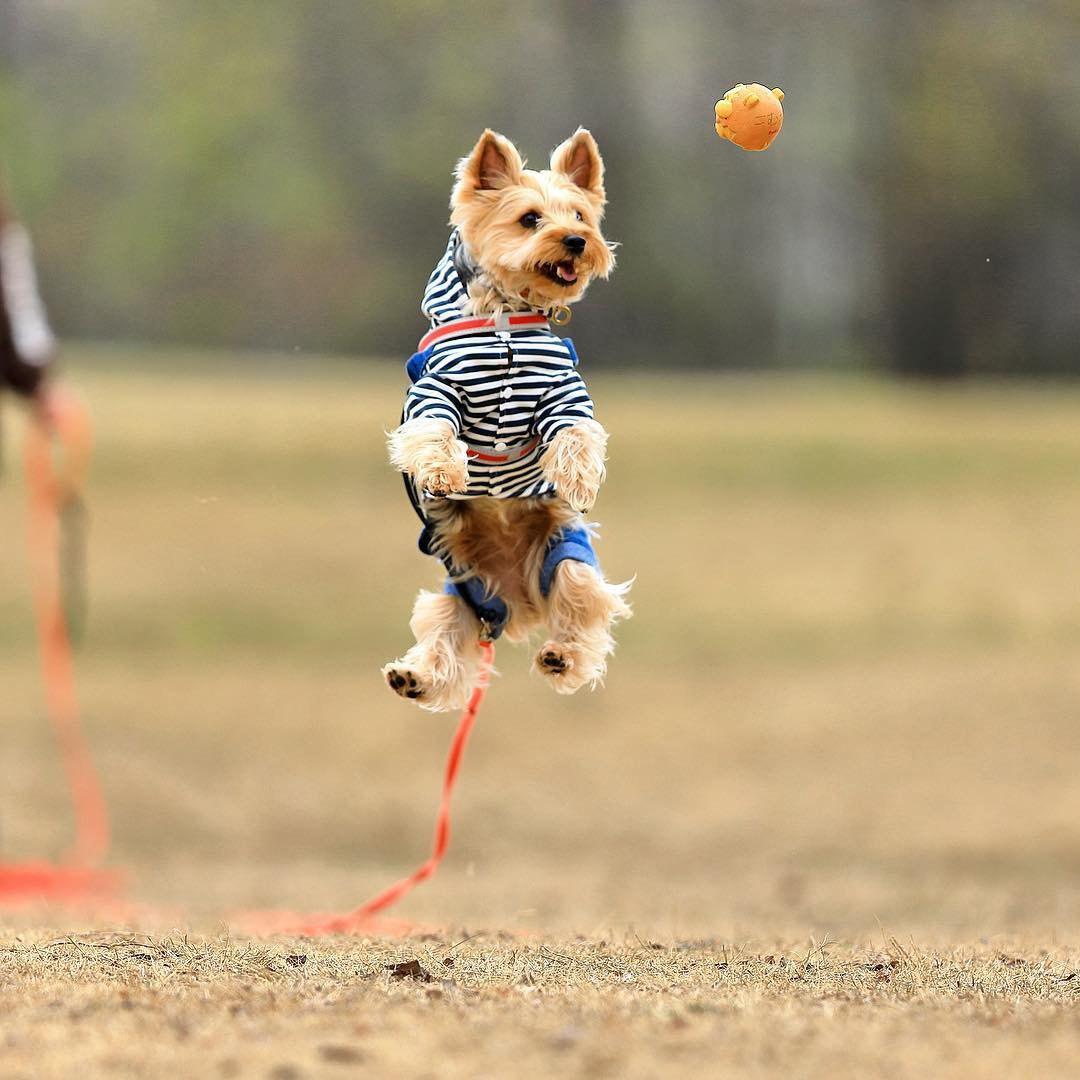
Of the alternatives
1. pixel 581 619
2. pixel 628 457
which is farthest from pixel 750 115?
pixel 628 457

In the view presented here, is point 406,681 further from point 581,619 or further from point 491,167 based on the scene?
point 491,167

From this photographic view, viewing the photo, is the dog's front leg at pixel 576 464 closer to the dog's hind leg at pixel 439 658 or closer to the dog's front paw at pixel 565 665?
the dog's front paw at pixel 565 665

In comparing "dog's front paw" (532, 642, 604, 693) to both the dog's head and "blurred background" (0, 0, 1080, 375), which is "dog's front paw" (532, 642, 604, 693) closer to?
the dog's head

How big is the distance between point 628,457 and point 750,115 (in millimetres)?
21529

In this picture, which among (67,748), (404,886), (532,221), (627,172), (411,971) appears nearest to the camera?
(532,221)

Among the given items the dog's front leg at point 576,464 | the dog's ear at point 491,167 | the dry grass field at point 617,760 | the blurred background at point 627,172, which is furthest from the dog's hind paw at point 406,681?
the blurred background at point 627,172

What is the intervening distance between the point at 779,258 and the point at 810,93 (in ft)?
12.3

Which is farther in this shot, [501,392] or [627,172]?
[627,172]

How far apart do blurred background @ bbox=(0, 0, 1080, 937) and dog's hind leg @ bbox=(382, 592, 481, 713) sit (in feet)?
12.0

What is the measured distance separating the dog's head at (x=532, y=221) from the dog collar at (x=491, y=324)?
0.19ft

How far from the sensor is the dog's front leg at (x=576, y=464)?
6184mm

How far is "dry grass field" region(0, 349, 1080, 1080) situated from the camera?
5918 mm

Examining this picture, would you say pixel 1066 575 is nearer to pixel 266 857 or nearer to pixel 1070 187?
pixel 266 857

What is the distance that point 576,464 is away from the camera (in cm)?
619
